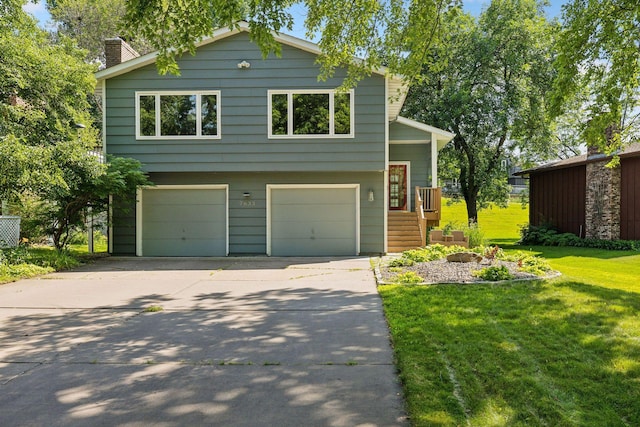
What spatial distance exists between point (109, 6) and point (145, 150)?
59.1 feet

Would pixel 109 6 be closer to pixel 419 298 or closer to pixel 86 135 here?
pixel 86 135

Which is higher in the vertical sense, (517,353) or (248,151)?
(248,151)

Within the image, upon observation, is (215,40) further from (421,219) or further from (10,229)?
(421,219)

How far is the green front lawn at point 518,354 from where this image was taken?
3.17m

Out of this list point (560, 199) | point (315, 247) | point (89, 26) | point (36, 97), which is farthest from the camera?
point (89, 26)

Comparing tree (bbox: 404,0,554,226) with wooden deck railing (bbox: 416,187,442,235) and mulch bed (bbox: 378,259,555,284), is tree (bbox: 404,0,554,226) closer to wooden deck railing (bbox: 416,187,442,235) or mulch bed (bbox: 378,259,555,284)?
wooden deck railing (bbox: 416,187,442,235)

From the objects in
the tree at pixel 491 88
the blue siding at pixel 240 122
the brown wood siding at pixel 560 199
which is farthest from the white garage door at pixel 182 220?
the brown wood siding at pixel 560 199

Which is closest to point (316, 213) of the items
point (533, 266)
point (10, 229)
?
point (533, 266)

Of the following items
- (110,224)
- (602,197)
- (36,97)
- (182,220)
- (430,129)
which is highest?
(36,97)

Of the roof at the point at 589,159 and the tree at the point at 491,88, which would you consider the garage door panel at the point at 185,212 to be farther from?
the roof at the point at 589,159

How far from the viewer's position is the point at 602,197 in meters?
17.0

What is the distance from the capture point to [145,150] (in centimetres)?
1357

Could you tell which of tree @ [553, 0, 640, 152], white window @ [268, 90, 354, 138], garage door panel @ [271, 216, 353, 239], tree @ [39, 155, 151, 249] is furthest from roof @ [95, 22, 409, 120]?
tree @ [553, 0, 640, 152]

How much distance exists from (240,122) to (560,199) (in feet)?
45.9
